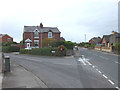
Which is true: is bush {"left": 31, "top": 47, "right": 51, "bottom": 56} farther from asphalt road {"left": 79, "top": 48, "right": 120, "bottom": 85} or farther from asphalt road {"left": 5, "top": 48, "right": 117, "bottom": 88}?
asphalt road {"left": 5, "top": 48, "right": 117, "bottom": 88}

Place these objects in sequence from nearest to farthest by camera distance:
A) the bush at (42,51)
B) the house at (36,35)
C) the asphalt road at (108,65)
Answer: the asphalt road at (108,65), the bush at (42,51), the house at (36,35)

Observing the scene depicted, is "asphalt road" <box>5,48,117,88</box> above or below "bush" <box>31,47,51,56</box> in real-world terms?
below

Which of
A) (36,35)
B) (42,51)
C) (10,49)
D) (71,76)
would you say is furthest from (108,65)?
(36,35)

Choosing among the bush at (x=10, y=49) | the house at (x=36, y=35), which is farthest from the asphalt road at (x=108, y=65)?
the bush at (x=10, y=49)

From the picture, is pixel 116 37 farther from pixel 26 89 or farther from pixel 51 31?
pixel 26 89

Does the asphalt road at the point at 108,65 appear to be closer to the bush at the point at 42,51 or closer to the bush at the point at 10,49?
the bush at the point at 42,51

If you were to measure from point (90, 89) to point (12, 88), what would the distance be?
3.66 meters

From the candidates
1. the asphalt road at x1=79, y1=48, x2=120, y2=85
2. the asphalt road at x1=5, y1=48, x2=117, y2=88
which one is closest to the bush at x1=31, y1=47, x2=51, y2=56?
the asphalt road at x1=79, y1=48, x2=120, y2=85

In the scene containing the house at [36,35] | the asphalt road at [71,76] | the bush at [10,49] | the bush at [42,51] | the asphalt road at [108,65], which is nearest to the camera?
the asphalt road at [71,76]

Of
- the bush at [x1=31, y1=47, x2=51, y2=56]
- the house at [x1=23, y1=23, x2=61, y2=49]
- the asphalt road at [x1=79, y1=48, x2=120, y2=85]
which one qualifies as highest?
the house at [x1=23, y1=23, x2=61, y2=49]

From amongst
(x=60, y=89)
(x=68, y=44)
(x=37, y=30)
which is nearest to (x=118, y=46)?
(x=68, y=44)

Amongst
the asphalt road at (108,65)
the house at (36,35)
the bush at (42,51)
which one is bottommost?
the asphalt road at (108,65)

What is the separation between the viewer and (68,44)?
2697cm

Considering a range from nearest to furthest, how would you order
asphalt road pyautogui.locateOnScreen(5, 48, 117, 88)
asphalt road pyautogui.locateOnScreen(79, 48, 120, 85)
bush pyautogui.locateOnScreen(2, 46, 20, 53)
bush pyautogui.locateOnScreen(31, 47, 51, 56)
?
asphalt road pyautogui.locateOnScreen(5, 48, 117, 88) < asphalt road pyautogui.locateOnScreen(79, 48, 120, 85) < bush pyautogui.locateOnScreen(31, 47, 51, 56) < bush pyautogui.locateOnScreen(2, 46, 20, 53)
